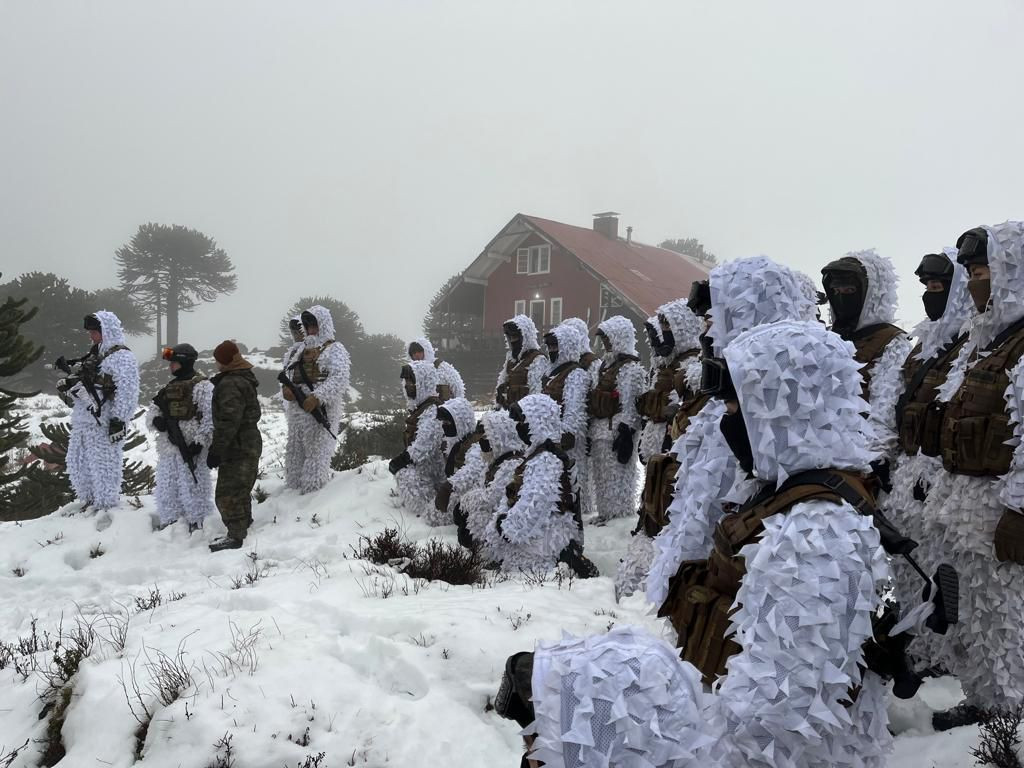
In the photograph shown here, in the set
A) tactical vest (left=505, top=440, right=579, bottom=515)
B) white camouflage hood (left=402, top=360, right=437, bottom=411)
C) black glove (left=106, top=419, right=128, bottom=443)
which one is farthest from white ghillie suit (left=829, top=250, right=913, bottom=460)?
black glove (left=106, top=419, right=128, bottom=443)

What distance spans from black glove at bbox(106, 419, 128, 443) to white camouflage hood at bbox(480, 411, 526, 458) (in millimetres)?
5382

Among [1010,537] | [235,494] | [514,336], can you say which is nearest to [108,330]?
[235,494]

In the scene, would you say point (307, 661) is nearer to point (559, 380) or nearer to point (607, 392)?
point (559, 380)

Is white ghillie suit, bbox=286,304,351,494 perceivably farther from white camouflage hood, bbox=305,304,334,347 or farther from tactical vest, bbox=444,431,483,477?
tactical vest, bbox=444,431,483,477

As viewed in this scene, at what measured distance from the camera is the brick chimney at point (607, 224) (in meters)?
31.0

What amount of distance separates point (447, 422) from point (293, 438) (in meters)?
2.83

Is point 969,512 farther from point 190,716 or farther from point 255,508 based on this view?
point 255,508

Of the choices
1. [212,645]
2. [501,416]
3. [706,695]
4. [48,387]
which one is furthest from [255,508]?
[48,387]

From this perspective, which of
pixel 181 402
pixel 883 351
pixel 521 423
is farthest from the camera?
pixel 181 402

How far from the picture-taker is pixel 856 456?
1.69 metres

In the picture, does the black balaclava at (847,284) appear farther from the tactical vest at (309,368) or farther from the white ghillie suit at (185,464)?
the white ghillie suit at (185,464)

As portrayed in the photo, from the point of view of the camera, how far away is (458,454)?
7594 mm

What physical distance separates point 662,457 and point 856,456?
198 centimetres

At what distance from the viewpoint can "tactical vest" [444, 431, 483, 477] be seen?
24.7ft
